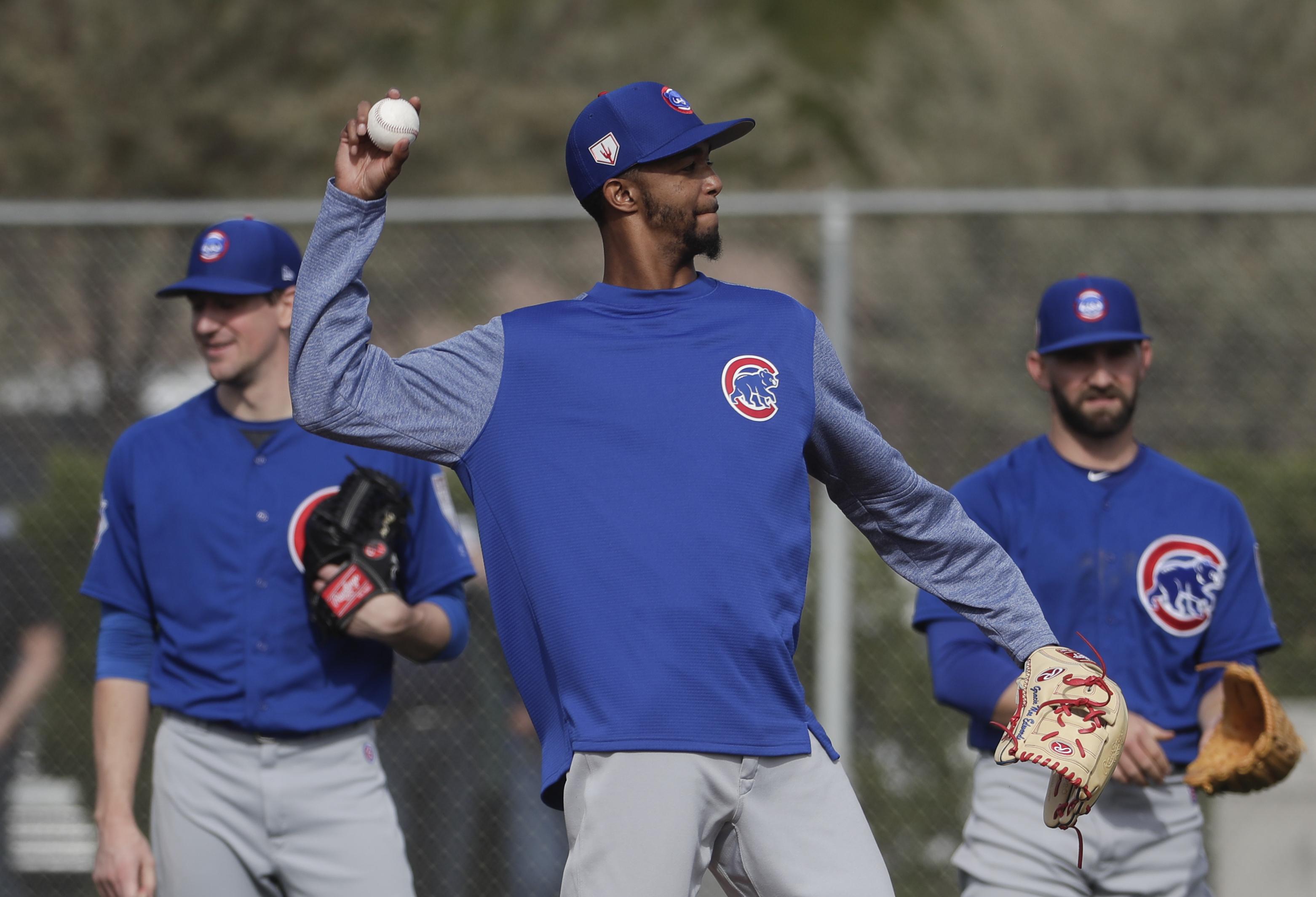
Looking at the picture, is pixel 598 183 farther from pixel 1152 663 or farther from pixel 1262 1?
pixel 1262 1

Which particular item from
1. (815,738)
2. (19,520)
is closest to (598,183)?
(815,738)

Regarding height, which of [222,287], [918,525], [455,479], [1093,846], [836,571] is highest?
[222,287]

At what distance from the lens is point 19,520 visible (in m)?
5.30

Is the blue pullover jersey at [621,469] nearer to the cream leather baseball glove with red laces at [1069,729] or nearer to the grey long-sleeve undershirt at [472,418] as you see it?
the grey long-sleeve undershirt at [472,418]

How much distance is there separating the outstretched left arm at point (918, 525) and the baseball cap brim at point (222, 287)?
1796 millimetres

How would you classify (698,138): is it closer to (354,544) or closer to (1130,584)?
(354,544)

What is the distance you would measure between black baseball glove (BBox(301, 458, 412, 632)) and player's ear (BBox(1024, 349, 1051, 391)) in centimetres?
185

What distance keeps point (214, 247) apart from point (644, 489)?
6.47 feet

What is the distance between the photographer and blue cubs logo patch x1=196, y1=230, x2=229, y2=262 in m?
4.00

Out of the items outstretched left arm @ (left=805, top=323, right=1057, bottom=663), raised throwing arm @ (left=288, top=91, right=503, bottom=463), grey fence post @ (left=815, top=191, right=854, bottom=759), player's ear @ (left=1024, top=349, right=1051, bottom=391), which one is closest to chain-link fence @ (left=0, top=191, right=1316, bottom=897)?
grey fence post @ (left=815, top=191, right=854, bottom=759)

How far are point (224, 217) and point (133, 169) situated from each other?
7392 millimetres

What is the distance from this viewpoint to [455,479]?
19.1ft

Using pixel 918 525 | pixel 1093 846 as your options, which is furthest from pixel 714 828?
pixel 1093 846

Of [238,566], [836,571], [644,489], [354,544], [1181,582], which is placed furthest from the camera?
[836,571]
